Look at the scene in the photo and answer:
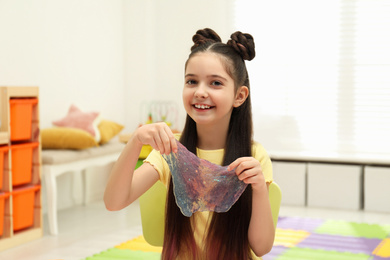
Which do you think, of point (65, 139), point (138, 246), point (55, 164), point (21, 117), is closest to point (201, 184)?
point (138, 246)

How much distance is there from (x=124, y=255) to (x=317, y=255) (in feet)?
3.71

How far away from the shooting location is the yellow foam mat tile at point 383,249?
3.26 meters

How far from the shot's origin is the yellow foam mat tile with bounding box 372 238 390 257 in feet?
10.7

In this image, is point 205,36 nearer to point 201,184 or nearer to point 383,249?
point 201,184

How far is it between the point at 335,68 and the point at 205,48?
12.5ft

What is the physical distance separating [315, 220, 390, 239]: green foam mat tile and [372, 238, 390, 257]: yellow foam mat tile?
181mm

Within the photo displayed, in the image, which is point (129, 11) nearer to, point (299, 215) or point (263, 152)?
point (299, 215)

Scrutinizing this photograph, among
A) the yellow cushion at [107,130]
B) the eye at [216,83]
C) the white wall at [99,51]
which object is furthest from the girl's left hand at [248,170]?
the yellow cushion at [107,130]

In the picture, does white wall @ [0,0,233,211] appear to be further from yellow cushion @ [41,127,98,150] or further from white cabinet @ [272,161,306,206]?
white cabinet @ [272,161,306,206]

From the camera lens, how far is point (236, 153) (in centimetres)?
168

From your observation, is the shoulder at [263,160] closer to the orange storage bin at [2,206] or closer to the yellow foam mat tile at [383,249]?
the yellow foam mat tile at [383,249]

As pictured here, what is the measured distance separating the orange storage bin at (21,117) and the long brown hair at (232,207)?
2173mm

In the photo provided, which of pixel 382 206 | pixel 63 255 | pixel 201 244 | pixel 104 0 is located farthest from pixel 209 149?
pixel 104 0

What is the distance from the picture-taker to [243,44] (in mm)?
1694
